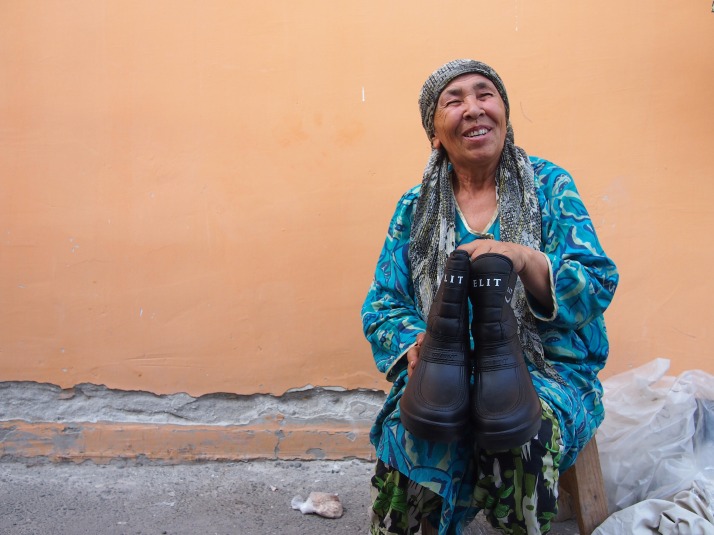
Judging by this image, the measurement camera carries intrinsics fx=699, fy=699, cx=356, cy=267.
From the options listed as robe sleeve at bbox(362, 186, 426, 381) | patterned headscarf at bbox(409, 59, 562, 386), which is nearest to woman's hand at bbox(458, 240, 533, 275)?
patterned headscarf at bbox(409, 59, 562, 386)

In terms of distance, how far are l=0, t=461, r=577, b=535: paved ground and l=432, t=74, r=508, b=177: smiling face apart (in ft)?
4.34

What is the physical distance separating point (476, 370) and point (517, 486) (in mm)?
307

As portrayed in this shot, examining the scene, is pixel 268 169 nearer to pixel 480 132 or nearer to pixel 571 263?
pixel 480 132

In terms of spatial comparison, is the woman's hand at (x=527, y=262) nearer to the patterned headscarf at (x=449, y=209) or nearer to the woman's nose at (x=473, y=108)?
the patterned headscarf at (x=449, y=209)

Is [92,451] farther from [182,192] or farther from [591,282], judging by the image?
[591,282]

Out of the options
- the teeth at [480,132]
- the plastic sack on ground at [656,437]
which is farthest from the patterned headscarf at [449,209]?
the plastic sack on ground at [656,437]

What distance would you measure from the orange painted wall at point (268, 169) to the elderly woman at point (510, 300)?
1.96ft

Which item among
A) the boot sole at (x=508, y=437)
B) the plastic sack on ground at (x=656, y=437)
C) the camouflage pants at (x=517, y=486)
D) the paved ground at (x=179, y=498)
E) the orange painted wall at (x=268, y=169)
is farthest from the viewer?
the orange painted wall at (x=268, y=169)

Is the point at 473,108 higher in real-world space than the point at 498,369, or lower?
higher

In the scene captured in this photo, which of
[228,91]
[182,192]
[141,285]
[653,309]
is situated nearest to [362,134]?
[228,91]

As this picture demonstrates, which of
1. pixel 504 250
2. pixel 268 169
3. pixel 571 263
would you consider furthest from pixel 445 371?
pixel 268 169

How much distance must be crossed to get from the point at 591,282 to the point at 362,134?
1259mm

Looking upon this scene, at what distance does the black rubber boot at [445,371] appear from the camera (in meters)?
1.64

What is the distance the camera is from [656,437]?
2.36 meters
